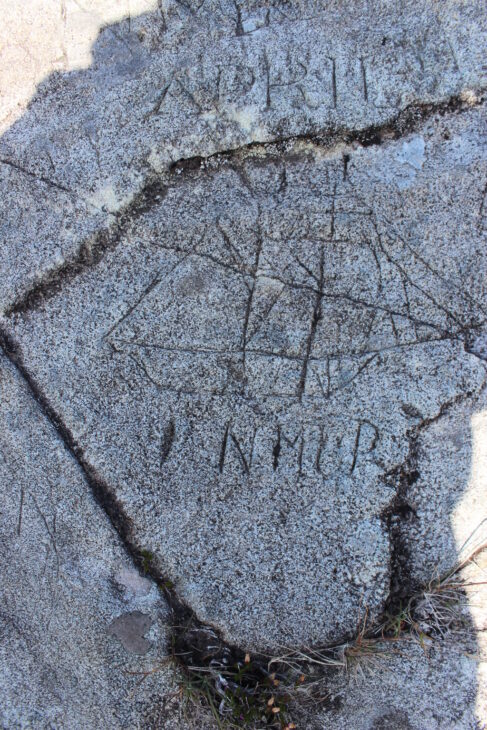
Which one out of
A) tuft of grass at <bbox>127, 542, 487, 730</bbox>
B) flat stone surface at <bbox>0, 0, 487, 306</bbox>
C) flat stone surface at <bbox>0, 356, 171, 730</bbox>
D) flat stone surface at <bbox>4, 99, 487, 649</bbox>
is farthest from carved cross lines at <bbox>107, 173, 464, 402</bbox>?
tuft of grass at <bbox>127, 542, 487, 730</bbox>

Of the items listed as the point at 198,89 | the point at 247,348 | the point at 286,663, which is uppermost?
the point at 198,89

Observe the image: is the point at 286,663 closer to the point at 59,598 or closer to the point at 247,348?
the point at 59,598

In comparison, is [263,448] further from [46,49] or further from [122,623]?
[46,49]

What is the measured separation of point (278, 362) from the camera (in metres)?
1.67

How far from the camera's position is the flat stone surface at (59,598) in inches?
65.6

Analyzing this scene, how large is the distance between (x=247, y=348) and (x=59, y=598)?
3.21 ft

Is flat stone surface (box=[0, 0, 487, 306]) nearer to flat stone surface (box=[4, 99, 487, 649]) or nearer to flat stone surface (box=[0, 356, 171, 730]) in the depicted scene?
flat stone surface (box=[4, 99, 487, 649])

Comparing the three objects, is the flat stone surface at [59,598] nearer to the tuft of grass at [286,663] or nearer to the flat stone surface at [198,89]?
the tuft of grass at [286,663]

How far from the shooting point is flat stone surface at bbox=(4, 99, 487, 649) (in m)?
1.62

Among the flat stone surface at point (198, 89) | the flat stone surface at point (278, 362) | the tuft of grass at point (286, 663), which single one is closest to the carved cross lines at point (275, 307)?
the flat stone surface at point (278, 362)

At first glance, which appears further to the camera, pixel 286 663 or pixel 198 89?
pixel 198 89

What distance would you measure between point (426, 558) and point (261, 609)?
0.52 metres

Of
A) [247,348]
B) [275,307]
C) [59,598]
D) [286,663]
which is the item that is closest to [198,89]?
[275,307]

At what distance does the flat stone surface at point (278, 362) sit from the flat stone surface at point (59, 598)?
11 centimetres
